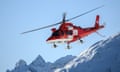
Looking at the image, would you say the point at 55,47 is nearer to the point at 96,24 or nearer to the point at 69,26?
the point at 69,26

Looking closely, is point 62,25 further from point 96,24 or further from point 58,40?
point 96,24

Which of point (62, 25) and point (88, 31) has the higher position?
point (62, 25)

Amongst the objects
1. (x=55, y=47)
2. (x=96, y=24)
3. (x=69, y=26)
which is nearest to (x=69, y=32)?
(x=69, y=26)

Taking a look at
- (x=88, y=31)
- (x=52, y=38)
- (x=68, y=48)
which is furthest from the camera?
(x=88, y=31)

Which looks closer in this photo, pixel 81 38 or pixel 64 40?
pixel 64 40

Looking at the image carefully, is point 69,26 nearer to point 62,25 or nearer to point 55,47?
point 62,25

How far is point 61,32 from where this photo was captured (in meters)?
58.1

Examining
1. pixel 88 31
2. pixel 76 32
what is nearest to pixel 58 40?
pixel 76 32

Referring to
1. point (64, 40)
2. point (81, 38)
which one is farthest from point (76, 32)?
point (64, 40)

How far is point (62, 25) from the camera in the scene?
5850 cm

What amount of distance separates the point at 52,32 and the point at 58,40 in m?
4.06

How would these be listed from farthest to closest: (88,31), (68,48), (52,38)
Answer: (88,31) < (52,38) < (68,48)

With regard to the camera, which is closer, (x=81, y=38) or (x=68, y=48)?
(x=68, y=48)

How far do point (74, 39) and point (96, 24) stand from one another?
9950 mm
